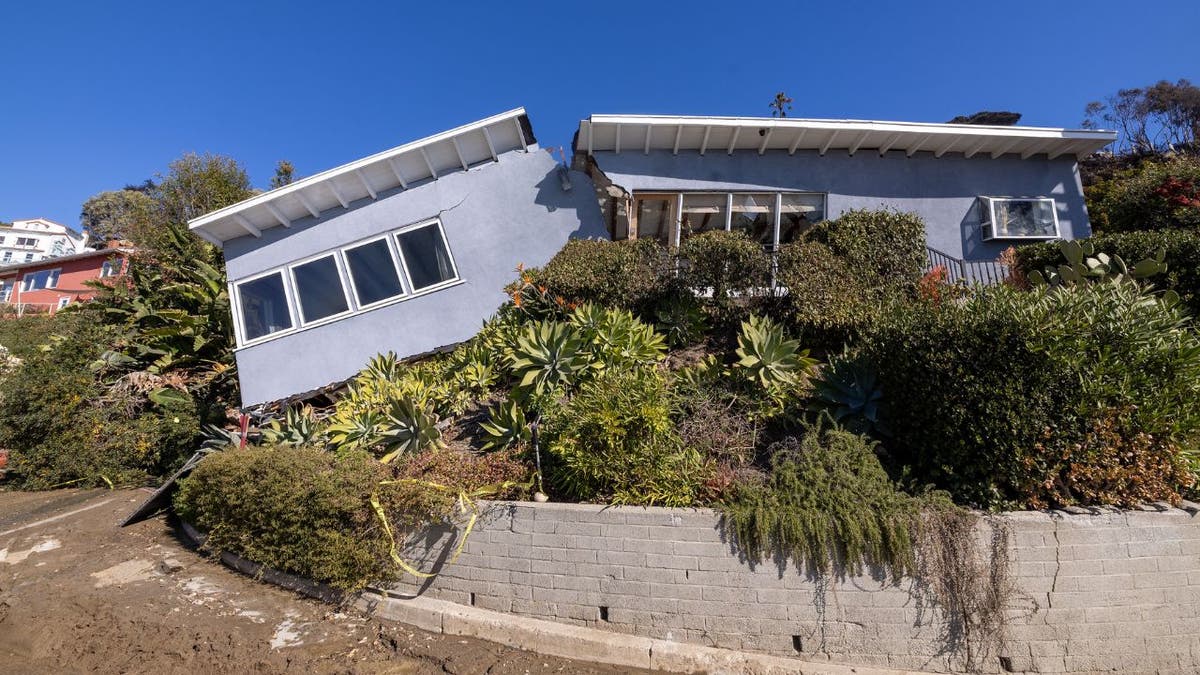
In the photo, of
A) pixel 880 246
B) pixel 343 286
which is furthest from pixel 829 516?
pixel 343 286

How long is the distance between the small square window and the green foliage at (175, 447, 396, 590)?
38.3 ft

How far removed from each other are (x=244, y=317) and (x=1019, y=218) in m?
15.0

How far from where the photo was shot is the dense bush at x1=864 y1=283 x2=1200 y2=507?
4391mm

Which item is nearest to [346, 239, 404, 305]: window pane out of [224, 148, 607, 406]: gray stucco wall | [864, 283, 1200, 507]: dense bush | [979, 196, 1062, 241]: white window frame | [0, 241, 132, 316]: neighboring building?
[224, 148, 607, 406]: gray stucco wall

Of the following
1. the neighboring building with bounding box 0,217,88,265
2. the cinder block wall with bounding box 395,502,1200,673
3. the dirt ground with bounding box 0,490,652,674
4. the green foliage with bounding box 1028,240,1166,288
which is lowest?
the cinder block wall with bounding box 395,502,1200,673

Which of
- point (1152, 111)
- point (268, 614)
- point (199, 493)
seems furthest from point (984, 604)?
point (1152, 111)

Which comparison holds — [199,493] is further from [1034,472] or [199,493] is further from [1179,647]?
[1179,647]

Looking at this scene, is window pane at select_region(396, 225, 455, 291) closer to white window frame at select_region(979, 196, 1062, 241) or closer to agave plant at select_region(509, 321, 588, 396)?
agave plant at select_region(509, 321, 588, 396)

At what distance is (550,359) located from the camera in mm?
6754

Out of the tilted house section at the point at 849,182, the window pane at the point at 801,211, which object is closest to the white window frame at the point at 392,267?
the tilted house section at the point at 849,182

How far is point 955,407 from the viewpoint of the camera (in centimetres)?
470

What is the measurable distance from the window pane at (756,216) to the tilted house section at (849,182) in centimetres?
2

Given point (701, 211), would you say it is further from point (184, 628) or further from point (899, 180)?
point (184, 628)

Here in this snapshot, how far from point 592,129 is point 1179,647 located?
9694 mm
